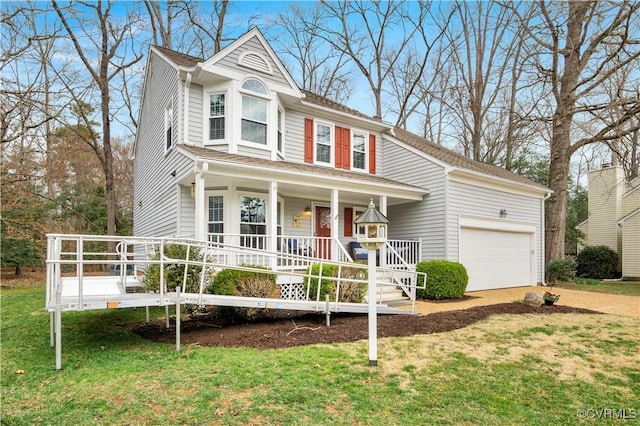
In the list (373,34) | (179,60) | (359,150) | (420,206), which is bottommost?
(420,206)

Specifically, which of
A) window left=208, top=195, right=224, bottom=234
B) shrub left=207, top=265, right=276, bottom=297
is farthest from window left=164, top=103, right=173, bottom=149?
shrub left=207, top=265, right=276, bottom=297

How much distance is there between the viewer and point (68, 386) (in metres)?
4.28

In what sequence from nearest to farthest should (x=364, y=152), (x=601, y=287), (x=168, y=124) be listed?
(x=168, y=124) → (x=364, y=152) → (x=601, y=287)

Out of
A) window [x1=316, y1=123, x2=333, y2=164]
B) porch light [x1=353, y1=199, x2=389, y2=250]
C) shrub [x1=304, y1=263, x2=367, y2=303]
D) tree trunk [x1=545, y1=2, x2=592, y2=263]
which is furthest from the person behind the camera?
tree trunk [x1=545, y1=2, x2=592, y2=263]

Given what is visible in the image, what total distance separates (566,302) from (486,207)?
403 cm

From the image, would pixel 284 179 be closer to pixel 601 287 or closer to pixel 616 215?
pixel 601 287

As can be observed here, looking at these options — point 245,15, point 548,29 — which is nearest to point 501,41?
point 548,29

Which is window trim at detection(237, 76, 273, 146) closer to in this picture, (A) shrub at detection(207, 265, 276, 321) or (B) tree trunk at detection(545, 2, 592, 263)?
(A) shrub at detection(207, 265, 276, 321)

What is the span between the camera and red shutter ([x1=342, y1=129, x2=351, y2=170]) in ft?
44.2

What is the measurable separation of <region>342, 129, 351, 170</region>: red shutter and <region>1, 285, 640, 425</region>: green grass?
806 cm

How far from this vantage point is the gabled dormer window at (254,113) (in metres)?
10.6

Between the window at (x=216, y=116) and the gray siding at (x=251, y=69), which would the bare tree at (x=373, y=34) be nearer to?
the gray siding at (x=251, y=69)

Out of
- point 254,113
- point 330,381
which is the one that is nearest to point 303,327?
point 330,381

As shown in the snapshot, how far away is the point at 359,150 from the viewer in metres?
14.0
